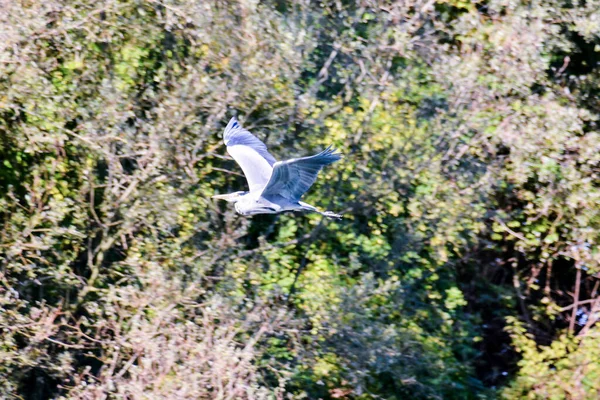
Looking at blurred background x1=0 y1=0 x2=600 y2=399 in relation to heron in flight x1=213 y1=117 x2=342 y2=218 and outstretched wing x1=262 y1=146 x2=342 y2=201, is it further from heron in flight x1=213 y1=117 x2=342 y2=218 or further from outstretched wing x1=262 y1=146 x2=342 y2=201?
outstretched wing x1=262 y1=146 x2=342 y2=201

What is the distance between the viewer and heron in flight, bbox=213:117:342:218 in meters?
6.49

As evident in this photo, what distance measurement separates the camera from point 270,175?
7.17m

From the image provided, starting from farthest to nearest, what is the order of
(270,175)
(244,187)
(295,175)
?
1. (244,187)
2. (270,175)
3. (295,175)

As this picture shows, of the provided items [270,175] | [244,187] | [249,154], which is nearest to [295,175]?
[270,175]

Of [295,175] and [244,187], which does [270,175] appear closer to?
[295,175]

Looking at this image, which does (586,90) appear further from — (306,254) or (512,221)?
(306,254)

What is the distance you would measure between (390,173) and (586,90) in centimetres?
281

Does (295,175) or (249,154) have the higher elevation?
(249,154)

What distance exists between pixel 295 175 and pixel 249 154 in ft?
2.63

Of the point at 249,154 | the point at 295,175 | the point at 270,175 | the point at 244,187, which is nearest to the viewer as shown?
the point at 295,175

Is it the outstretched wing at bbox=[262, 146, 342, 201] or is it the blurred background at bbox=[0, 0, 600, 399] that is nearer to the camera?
the outstretched wing at bbox=[262, 146, 342, 201]

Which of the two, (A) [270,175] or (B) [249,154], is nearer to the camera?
(A) [270,175]

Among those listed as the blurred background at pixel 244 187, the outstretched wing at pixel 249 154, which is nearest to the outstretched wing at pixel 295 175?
the outstretched wing at pixel 249 154

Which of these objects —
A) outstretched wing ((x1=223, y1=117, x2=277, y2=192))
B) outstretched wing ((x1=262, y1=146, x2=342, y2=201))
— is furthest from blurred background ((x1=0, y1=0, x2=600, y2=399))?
A: outstretched wing ((x1=262, y1=146, x2=342, y2=201))
